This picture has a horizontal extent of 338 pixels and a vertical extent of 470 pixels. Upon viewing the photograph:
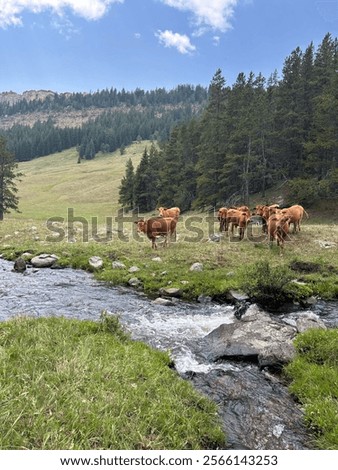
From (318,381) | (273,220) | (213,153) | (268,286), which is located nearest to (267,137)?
(213,153)

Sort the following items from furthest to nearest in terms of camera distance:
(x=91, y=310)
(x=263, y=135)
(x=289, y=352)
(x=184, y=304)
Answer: (x=263, y=135) < (x=184, y=304) < (x=91, y=310) < (x=289, y=352)

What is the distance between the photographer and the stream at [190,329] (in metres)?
6.15

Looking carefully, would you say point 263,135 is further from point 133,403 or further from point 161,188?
point 133,403

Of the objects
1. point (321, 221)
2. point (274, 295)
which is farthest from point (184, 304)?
point (321, 221)

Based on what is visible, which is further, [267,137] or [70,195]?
[70,195]

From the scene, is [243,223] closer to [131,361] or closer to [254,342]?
[254,342]

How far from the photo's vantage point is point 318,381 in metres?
7.37

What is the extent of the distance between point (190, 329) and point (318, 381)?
14.4 ft

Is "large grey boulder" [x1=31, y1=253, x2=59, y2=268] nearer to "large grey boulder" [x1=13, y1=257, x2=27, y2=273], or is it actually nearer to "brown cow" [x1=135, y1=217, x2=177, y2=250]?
"large grey boulder" [x1=13, y1=257, x2=27, y2=273]

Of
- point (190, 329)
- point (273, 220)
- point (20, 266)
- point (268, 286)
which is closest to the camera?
point (190, 329)

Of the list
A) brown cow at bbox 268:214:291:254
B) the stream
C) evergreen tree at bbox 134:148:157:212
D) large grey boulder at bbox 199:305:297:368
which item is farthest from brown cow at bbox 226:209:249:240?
evergreen tree at bbox 134:148:157:212

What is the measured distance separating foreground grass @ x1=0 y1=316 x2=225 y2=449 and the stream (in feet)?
2.16
